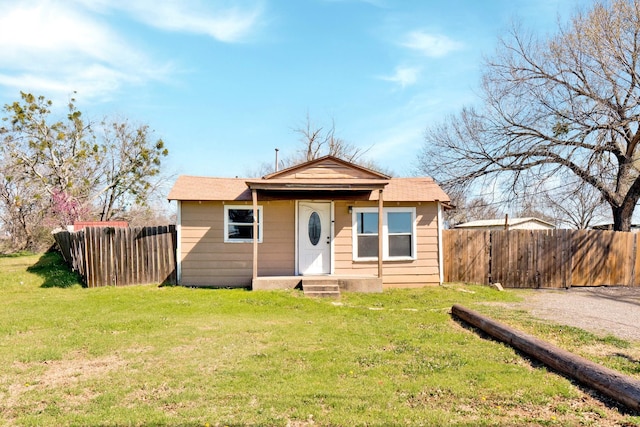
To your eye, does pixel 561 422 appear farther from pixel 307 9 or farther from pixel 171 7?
pixel 307 9

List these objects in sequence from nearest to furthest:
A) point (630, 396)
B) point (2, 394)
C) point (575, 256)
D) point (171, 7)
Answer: point (630, 396) → point (2, 394) → point (171, 7) → point (575, 256)

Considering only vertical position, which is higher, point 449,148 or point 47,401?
point 449,148

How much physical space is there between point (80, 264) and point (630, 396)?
12.3 meters

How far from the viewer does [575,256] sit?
13.2 meters

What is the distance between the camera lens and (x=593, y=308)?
30.7ft

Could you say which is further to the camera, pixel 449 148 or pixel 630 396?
pixel 449 148

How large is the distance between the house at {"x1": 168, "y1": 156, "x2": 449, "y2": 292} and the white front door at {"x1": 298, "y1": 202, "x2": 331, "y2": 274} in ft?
0.10

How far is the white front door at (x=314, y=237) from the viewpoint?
12.0m

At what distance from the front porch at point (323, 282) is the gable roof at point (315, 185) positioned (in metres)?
2.34

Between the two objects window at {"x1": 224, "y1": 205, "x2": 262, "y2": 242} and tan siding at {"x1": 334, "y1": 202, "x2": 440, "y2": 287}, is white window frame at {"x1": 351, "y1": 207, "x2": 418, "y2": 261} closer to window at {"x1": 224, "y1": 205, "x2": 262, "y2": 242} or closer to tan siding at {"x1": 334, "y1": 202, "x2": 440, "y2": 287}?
tan siding at {"x1": 334, "y1": 202, "x2": 440, "y2": 287}

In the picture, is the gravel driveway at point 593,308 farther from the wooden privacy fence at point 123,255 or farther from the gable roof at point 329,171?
the wooden privacy fence at point 123,255

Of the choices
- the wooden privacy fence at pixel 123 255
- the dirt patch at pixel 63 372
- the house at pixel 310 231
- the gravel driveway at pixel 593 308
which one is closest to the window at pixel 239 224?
the house at pixel 310 231

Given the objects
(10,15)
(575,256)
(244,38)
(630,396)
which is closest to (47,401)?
(630,396)

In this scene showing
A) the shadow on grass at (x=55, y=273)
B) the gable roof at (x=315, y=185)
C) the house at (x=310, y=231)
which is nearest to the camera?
the gable roof at (x=315, y=185)
